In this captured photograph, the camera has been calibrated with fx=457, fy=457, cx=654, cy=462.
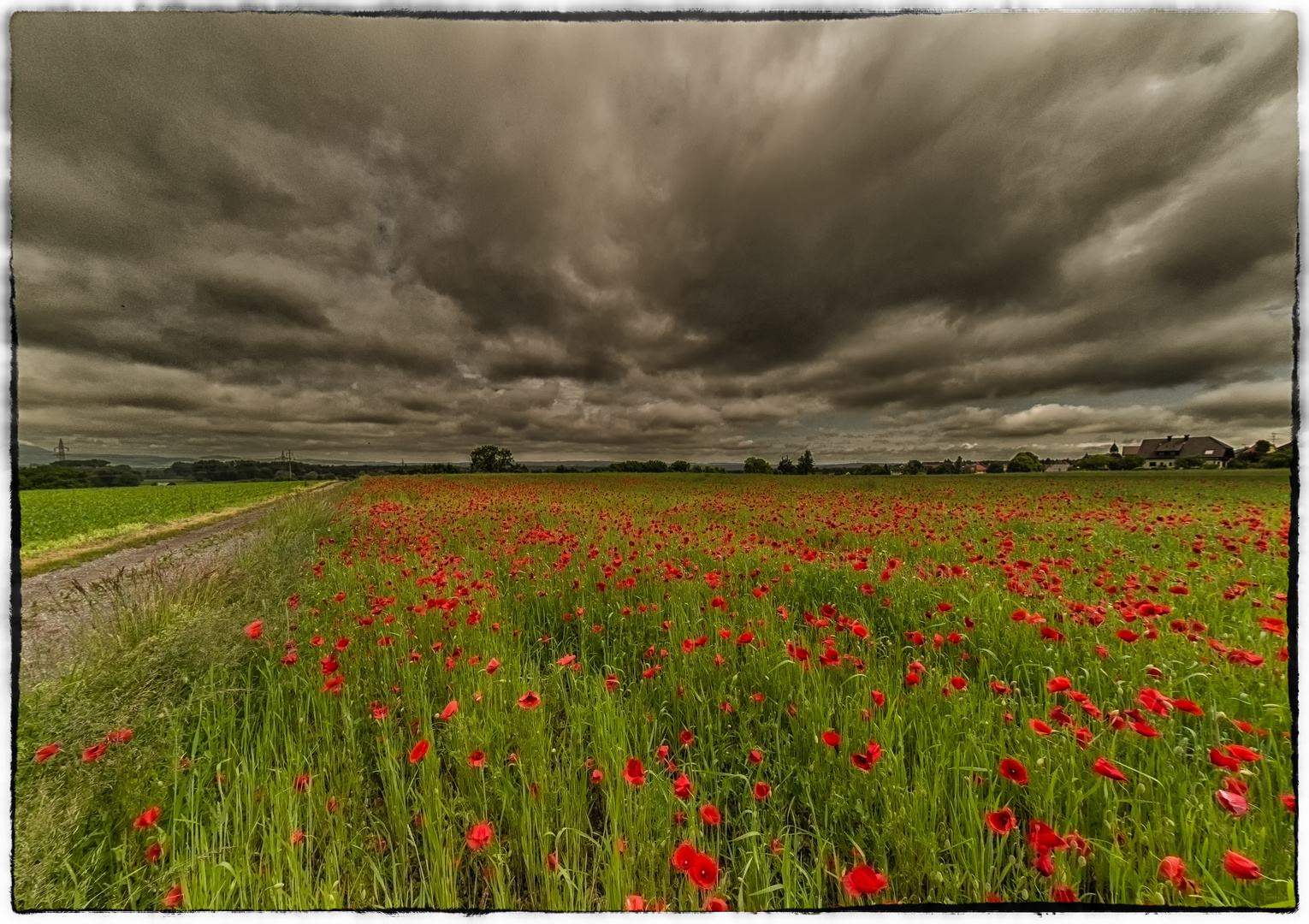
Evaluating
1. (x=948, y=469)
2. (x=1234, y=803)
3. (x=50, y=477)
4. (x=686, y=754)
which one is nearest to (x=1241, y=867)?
(x=1234, y=803)

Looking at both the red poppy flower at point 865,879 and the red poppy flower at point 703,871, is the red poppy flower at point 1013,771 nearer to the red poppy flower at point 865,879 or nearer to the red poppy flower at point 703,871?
the red poppy flower at point 865,879

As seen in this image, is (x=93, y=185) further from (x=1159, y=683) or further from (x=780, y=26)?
(x=1159, y=683)

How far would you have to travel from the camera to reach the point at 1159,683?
2.03 metres

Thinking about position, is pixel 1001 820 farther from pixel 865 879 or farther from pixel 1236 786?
pixel 1236 786

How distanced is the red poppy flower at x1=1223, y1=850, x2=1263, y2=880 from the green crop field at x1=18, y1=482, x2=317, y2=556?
496cm

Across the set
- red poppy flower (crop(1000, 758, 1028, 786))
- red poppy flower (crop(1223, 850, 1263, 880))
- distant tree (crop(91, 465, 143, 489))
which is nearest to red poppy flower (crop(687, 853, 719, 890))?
red poppy flower (crop(1000, 758, 1028, 786))

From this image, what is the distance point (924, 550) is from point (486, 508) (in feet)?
26.0

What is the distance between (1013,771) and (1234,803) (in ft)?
1.83

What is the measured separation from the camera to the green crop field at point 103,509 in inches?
99.5

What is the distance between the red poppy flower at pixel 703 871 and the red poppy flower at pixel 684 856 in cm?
1

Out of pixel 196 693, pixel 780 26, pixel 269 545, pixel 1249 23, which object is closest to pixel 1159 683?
pixel 1249 23

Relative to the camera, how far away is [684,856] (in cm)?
122

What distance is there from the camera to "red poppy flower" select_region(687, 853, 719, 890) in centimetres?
114

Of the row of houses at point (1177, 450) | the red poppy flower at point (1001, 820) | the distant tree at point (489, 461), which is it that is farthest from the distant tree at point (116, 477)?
the distant tree at point (489, 461)
